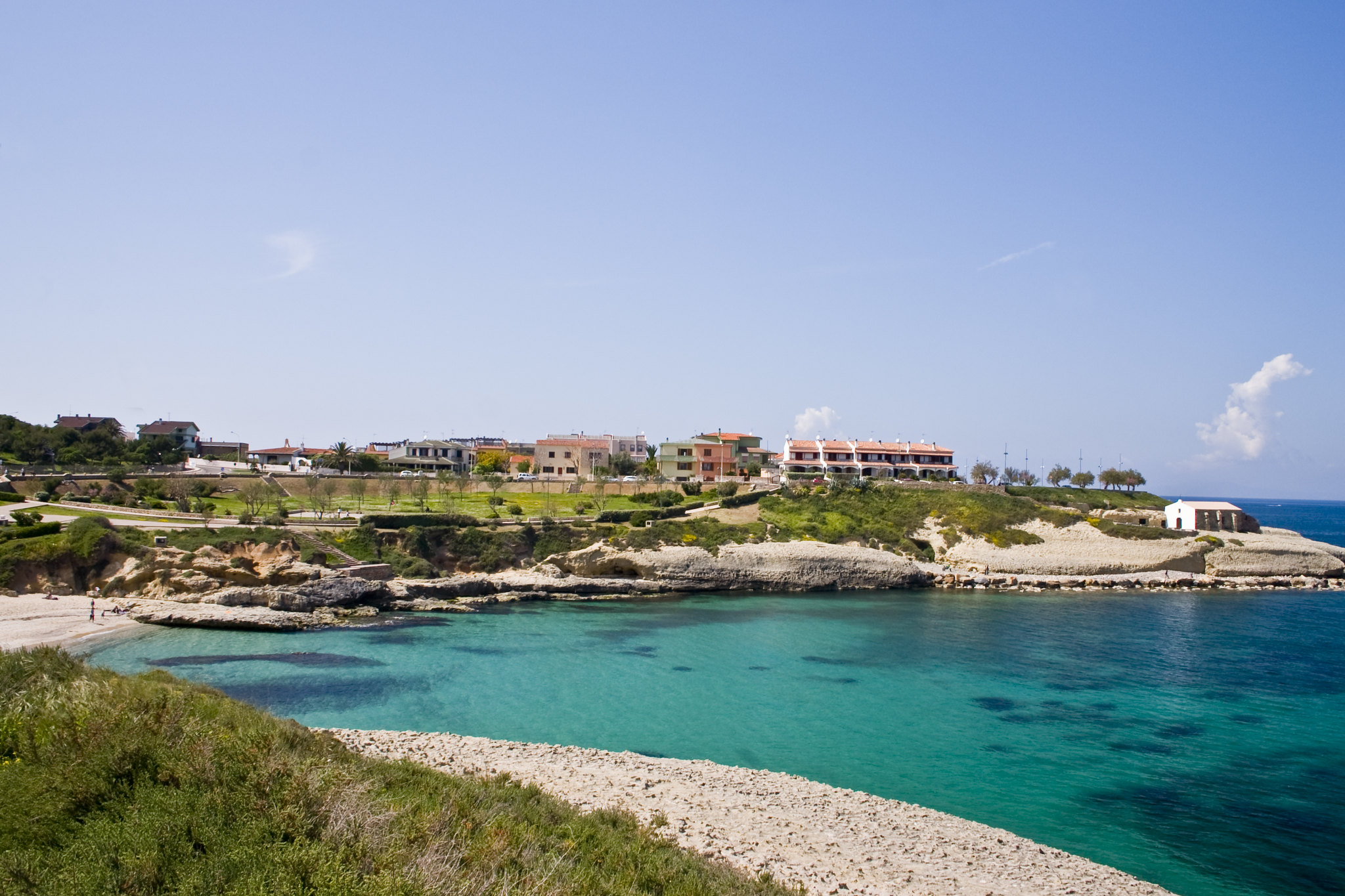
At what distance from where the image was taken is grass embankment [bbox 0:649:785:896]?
318 inches

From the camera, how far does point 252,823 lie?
29.8 feet

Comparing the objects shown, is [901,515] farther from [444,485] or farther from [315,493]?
[315,493]

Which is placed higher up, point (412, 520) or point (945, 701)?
point (412, 520)

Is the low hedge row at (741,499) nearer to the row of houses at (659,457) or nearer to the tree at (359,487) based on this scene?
the row of houses at (659,457)

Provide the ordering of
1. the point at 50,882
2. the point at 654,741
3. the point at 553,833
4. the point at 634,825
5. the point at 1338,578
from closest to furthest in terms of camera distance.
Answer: the point at 50,882 < the point at 553,833 < the point at 634,825 < the point at 654,741 < the point at 1338,578

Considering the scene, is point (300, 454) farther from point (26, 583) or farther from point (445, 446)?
point (26, 583)

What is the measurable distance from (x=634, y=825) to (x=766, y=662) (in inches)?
764

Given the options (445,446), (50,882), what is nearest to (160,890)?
(50,882)

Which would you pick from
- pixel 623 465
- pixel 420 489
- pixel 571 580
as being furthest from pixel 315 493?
pixel 623 465

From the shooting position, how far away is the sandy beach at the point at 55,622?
1215 inches

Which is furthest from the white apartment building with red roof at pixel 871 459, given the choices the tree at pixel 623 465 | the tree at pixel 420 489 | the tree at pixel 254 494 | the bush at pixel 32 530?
the bush at pixel 32 530

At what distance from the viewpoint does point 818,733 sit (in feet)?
78.4

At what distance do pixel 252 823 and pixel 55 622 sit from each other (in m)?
33.0

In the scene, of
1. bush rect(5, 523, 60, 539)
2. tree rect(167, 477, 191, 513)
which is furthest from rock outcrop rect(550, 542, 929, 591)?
bush rect(5, 523, 60, 539)
